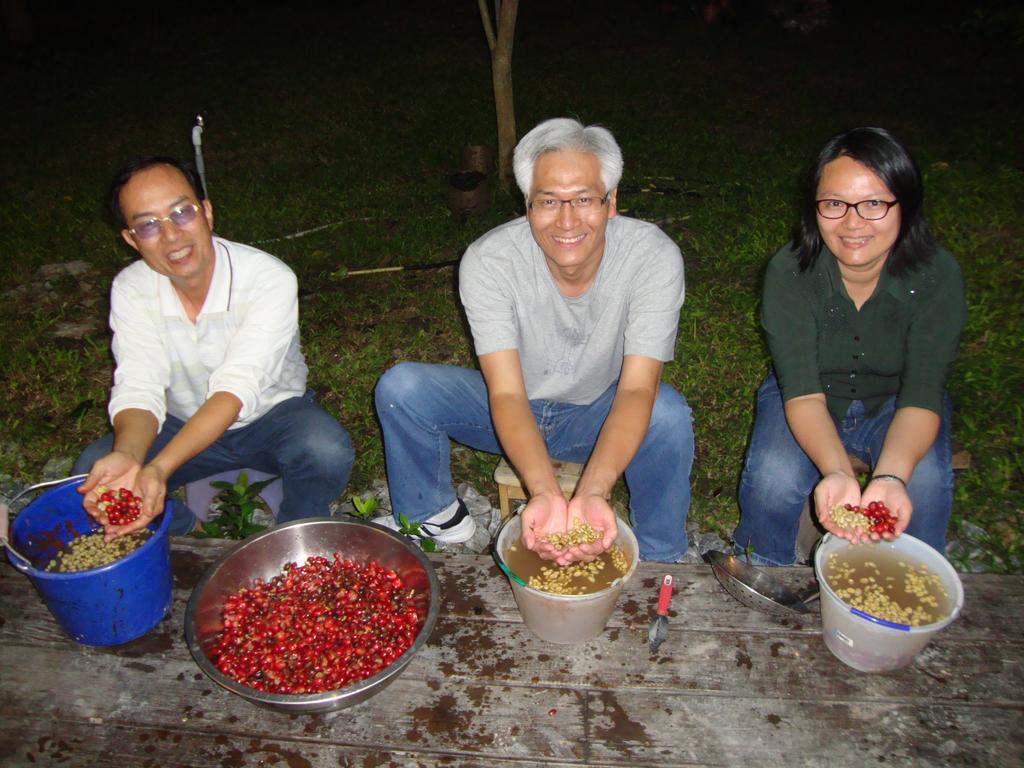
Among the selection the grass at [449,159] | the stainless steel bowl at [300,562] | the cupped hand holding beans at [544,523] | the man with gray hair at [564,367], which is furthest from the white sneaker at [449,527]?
the cupped hand holding beans at [544,523]

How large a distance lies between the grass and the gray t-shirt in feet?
4.03

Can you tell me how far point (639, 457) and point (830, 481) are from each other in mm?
740

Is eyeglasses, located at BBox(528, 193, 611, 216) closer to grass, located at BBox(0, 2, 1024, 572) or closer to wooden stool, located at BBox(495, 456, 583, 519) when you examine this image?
wooden stool, located at BBox(495, 456, 583, 519)

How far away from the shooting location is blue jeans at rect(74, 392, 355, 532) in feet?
10.6

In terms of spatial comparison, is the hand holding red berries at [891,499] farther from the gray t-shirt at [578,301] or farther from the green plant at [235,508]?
the green plant at [235,508]

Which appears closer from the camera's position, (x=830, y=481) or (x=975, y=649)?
(x=975, y=649)

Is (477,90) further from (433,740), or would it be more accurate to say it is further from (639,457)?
(433,740)

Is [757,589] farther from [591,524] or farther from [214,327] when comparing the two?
[214,327]

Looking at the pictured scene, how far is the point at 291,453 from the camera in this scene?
128 inches

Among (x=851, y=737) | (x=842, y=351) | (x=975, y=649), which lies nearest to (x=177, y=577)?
(x=851, y=737)

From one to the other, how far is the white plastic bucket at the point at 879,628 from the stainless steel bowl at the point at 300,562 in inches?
41.4

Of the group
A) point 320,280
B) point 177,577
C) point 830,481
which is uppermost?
point 830,481

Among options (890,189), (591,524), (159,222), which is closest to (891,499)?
(591,524)

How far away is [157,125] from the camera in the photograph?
10453 millimetres
